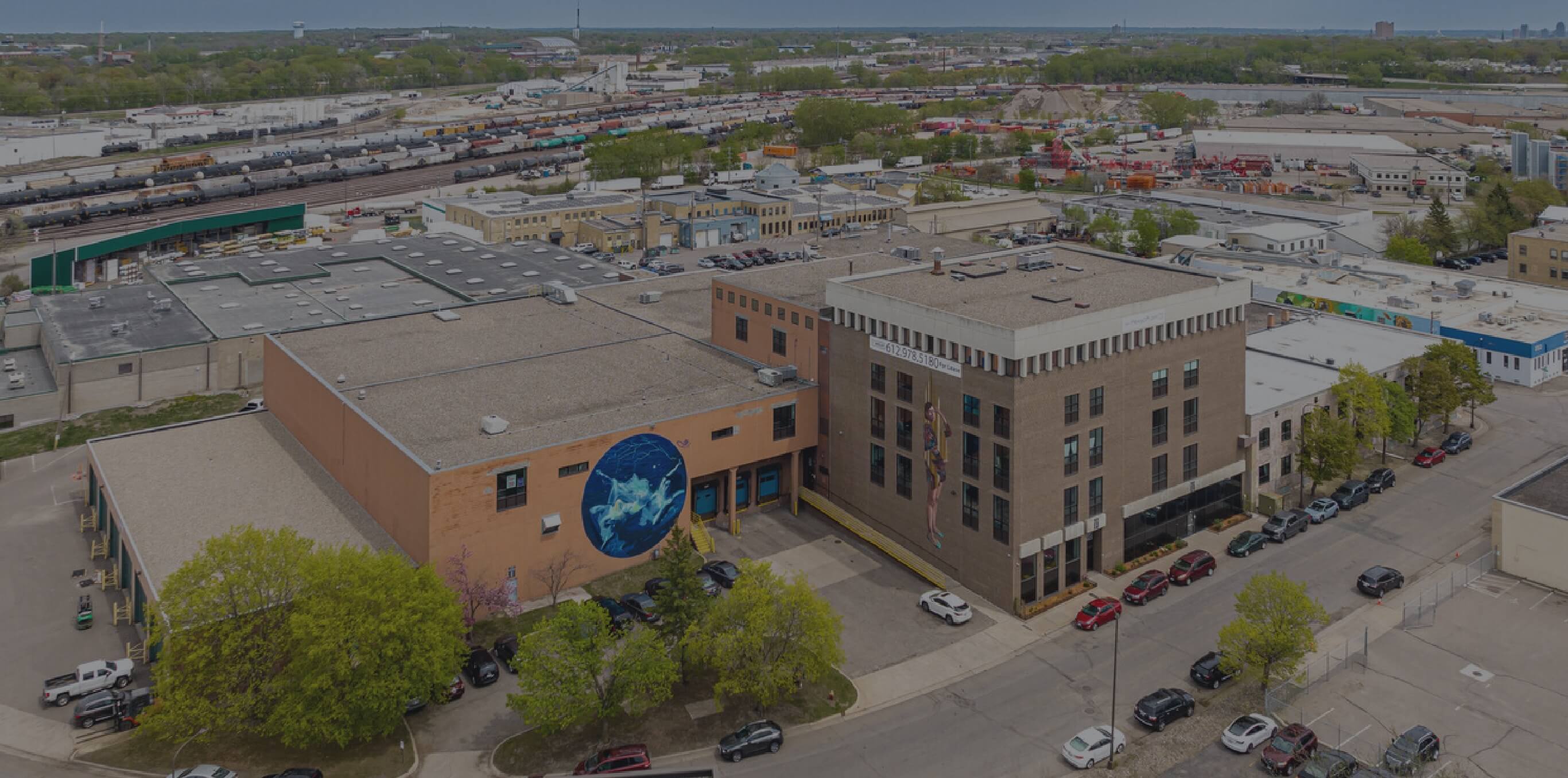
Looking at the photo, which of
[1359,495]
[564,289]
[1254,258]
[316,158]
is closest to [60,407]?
[564,289]

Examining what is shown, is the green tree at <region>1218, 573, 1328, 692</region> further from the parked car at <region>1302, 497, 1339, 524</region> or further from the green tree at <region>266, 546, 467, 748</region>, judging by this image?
the green tree at <region>266, 546, 467, 748</region>

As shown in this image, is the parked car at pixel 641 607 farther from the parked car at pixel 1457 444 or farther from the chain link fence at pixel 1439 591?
the parked car at pixel 1457 444

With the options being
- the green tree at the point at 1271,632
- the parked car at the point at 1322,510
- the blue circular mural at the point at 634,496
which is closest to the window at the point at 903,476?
the blue circular mural at the point at 634,496

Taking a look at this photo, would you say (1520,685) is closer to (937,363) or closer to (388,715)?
(937,363)

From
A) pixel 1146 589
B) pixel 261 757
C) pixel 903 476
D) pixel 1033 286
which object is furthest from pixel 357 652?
pixel 1033 286

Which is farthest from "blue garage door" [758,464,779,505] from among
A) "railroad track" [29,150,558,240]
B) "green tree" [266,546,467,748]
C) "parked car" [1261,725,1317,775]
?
"railroad track" [29,150,558,240]

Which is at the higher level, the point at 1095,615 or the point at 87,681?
the point at 1095,615

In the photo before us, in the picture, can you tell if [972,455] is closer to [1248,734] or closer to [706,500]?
[706,500]
